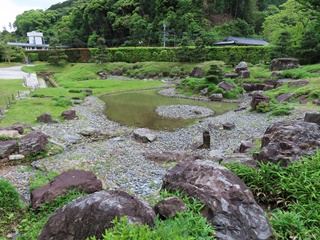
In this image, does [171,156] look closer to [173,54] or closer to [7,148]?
[7,148]

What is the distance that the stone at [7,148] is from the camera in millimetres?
9702

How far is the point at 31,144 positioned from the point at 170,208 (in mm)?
8311

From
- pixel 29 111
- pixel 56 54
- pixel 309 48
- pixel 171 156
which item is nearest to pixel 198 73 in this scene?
pixel 309 48

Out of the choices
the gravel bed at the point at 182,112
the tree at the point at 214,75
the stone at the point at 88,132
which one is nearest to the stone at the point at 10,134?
the stone at the point at 88,132

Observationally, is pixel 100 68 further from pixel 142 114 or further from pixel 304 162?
pixel 304 162

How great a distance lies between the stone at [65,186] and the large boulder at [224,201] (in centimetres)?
263

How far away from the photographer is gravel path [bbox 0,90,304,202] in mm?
8203

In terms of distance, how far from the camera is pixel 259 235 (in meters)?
3.92

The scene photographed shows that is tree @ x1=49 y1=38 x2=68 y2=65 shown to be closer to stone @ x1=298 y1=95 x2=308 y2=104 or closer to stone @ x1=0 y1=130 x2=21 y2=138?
stone @ x1=0 y1=130 x2=21 y2=138

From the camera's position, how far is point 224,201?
4.31 metres

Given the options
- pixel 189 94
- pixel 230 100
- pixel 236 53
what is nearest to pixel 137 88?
pixel 189 94

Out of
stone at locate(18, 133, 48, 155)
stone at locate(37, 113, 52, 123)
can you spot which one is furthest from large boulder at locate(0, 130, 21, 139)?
stone at locate(37, 113, 52, 123)

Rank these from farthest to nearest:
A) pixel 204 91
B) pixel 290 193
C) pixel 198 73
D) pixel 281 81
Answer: pixel 198 73, pixel 204 91, pixel 281 81, pixel 290 193

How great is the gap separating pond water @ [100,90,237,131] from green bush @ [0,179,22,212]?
10.6m
